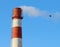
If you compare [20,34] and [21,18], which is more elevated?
[21,18]

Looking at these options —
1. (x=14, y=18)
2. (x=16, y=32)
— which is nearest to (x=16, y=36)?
(x=16, y=32)

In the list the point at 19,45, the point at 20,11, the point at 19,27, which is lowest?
the point at 19,45

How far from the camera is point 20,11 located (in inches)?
755

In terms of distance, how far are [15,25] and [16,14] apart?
912 mm

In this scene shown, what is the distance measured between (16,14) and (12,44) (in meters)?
2.39

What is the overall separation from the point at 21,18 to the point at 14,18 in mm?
555

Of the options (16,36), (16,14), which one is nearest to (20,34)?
(16,36)

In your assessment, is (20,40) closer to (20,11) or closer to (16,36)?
(16,36)

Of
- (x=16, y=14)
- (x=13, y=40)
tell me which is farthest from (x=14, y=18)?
(x=13, y=40)

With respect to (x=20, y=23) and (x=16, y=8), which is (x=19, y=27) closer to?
(x=20, y=23)

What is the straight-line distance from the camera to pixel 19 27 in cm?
1873

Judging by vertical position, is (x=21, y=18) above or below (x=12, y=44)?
above

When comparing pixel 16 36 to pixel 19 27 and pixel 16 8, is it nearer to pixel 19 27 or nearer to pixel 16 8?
pixel 19 27

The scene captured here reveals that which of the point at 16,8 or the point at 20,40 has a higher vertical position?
the point at 16,8
